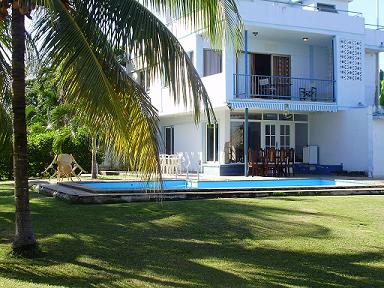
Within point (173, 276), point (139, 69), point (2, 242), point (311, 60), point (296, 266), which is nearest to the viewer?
point (173, 276)

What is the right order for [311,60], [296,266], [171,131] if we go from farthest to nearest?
[171,131]
[311,60]
[296,266]

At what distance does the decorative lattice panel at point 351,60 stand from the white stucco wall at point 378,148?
102 inches

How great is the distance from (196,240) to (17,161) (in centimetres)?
282

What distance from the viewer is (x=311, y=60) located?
82.1 ft

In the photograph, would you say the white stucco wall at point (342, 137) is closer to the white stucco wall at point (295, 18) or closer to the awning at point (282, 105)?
the awning at point (282, 105)

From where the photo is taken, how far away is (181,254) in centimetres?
710

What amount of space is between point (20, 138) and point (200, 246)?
284cm

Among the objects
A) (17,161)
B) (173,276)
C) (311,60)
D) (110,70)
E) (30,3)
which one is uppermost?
(311,60)

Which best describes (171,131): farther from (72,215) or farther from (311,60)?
(72,215)

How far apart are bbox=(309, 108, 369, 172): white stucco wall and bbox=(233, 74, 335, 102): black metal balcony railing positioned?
1069 mm

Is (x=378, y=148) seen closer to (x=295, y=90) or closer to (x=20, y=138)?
(x=295, y=90)

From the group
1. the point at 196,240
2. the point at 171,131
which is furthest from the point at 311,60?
the point at 196,240

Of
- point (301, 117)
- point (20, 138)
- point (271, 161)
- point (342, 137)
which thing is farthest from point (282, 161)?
point (20, 138)

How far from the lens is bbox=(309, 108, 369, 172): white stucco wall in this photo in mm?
22781
